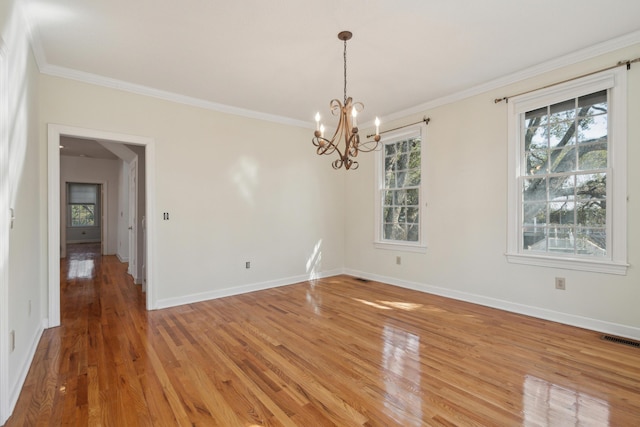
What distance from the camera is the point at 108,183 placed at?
29.1 feet

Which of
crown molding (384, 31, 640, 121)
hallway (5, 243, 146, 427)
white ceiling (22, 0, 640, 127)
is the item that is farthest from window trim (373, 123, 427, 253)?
hallway (5, 243, 146, 427)

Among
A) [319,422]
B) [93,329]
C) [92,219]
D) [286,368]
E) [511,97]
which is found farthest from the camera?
[92,219]

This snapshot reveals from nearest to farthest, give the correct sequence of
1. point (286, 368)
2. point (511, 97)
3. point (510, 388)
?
point (510, 388), point (286, 368), point (511, 97)

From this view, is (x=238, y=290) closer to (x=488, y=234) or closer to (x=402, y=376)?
(x=402, y=376)

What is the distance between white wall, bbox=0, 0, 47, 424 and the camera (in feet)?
6.17

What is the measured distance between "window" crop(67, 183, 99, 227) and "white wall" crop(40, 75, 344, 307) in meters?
9.73

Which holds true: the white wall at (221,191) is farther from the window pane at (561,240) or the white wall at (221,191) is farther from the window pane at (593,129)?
the window pane at (593,129)

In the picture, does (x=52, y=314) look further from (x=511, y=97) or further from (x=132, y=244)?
(x=511, y=97)

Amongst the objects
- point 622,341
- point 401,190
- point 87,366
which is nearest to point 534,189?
point 622,341

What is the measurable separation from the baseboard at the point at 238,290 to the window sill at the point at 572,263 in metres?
3.00

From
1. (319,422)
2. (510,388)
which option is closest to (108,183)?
(319,422)

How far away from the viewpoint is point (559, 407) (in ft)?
6.16

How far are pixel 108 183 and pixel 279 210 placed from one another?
6.68m

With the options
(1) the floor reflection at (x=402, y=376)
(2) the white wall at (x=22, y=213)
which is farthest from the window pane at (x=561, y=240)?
(2) the white wall at (x=22, y=213)
